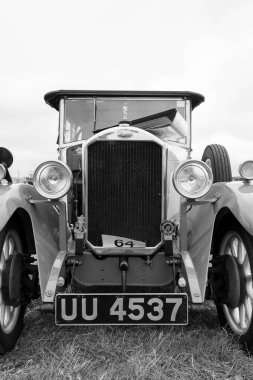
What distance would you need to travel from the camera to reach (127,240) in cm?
333

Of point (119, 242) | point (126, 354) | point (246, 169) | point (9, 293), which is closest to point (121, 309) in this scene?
point (126, 354)

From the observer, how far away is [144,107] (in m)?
4.49

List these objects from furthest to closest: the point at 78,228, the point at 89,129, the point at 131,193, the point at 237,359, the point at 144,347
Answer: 1. the point at 89,129
2. the point at 131,193
3. the point at 78,228
4. the point at 144,347
5. the point at 237,359

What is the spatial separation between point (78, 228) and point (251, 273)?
50.4 inches

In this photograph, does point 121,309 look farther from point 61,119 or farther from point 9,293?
point 61,119

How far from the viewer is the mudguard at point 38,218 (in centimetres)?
292

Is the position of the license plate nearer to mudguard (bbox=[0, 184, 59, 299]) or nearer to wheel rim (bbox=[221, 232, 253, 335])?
mudguard (bbox=[0, 184, 59, 299])

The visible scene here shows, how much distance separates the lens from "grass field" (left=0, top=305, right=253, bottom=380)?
98.6 inches

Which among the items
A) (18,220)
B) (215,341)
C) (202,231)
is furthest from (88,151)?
(215,341)

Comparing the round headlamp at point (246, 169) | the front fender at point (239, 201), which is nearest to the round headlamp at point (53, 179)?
the front fender at point (239, 201)

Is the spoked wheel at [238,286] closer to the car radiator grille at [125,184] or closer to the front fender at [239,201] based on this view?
the front fender at [239,201]

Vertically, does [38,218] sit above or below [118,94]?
below

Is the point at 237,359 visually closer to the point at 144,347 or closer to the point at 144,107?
the point at 144,347

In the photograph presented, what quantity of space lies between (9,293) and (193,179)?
1.58m
